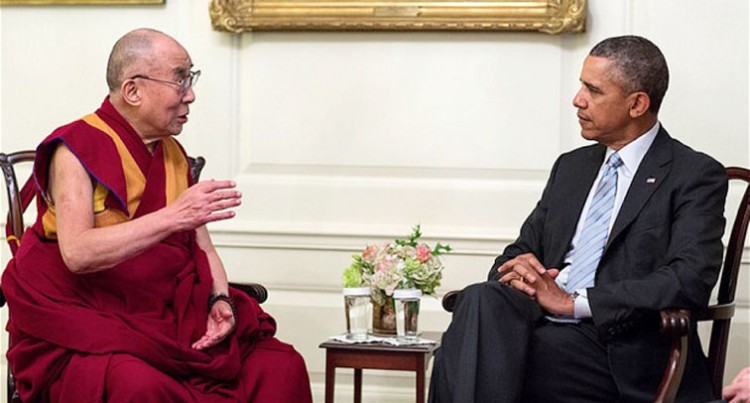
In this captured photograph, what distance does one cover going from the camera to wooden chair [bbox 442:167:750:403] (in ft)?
9.93

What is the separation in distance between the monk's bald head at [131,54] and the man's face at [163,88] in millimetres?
13

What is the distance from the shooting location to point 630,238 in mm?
3393

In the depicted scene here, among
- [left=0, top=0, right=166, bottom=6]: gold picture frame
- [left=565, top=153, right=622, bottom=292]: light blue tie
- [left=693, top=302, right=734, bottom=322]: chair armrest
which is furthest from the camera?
[left=0, top=0, right=166, bottom=6]: gold picture frame

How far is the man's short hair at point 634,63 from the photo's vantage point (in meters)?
3.50

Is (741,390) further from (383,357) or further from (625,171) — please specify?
(383,357)

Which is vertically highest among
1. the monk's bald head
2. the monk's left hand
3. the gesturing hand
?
the monk's bald head

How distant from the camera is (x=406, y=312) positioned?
364 centimetres

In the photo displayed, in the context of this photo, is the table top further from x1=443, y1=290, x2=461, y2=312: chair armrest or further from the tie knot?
the tie knot

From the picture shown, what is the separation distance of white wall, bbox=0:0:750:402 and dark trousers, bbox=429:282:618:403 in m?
1.11

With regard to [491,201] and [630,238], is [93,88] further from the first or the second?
[630,238]

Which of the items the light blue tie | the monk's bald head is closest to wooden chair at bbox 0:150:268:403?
the monk's bald head

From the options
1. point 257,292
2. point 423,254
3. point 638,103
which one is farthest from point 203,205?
point 638,103

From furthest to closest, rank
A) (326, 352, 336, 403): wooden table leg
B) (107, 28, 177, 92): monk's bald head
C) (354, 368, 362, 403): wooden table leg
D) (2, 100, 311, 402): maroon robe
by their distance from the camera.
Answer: (354, 368, 362, 403): wooden table leg
(326, 352, 336, 403): wooden table leg
(107, 28, 177, 92): monk's bald head
(2, 100, 311, 402): maroon robe

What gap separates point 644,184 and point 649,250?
0.21 meters
